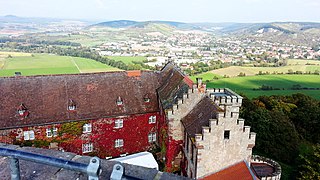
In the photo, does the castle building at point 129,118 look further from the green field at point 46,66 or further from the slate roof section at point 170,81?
the green field at point 46,66

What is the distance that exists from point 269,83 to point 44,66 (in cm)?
8625

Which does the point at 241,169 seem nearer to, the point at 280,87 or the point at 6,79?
→ the point at 6,79

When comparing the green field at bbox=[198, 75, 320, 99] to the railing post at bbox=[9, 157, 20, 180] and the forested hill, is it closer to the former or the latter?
the forested hill

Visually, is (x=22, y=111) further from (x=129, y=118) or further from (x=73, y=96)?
(x=129, y=118)

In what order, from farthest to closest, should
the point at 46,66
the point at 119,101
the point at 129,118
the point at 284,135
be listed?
the point at 46,66
the point at 284,135
the point at 119,101
the point at 129,118

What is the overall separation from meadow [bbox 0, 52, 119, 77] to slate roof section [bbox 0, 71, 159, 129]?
6073cm

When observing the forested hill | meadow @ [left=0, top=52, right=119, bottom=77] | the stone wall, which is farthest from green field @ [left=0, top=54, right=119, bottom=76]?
the stone wall

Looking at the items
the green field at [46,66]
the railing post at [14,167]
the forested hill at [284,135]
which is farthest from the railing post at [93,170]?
the green field at [46,66]

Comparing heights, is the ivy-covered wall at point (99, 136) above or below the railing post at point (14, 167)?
below

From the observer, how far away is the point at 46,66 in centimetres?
11100

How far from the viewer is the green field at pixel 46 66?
99.8 m

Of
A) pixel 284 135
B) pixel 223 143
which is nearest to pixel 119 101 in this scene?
pixel 223 143

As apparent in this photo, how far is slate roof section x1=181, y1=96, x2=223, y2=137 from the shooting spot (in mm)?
28672

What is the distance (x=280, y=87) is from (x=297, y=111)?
139ft
